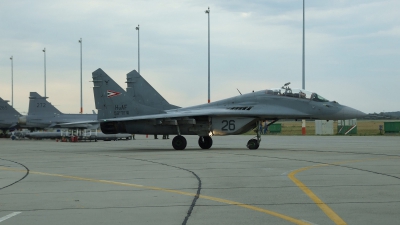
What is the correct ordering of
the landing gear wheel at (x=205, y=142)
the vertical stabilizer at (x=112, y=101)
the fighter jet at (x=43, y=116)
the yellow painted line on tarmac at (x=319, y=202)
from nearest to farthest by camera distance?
the yellow painted line on tarmac at (x=319, y=202), the landing gear wheel at (x=205, y=142), the vertical stabilizer at (x=112, y=101), the fighter jet at (x=43, y=116)

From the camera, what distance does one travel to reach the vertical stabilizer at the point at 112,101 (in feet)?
82.7

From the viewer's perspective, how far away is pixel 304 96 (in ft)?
74.5

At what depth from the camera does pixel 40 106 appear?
51.8 metres

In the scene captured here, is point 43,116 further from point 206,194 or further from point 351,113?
point 206,194

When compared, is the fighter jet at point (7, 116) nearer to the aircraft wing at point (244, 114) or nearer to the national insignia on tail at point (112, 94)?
the national insignia on tail at point (112, 94)

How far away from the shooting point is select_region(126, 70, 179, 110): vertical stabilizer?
86.9ft

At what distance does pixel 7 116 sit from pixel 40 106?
538cm

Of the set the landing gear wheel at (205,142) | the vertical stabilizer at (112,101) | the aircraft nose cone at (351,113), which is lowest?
the landing gear wheel at (205,142)

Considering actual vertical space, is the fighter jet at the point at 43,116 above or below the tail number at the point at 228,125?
above

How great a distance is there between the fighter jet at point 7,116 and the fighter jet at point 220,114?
32.5 metres

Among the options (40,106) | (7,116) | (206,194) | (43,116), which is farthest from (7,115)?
(206,194)

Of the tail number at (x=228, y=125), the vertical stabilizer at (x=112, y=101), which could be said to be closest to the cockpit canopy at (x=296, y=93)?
the tail number at (x=228, y=125)

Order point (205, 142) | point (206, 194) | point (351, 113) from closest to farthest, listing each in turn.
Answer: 1. point (206, 194)
2. point (351, 113)
3. point (205, 142)

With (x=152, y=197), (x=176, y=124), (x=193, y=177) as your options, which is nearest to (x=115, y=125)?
(x=176, y=124)
